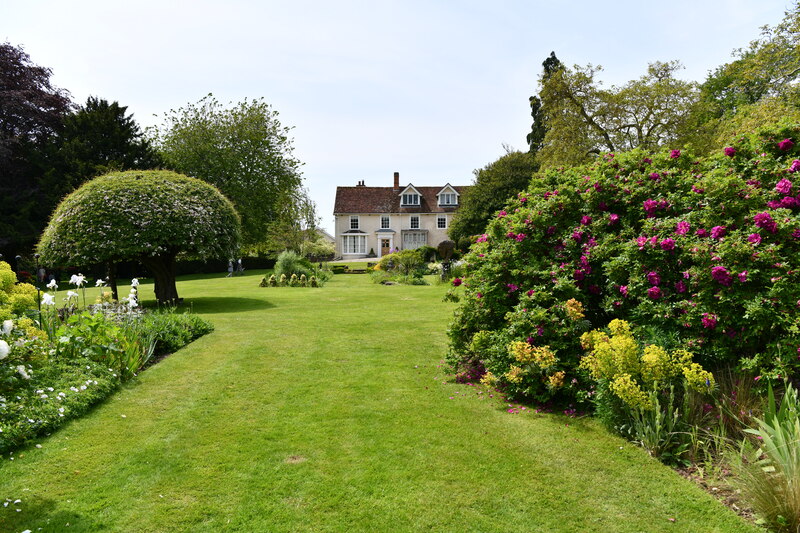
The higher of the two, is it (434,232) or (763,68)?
(763,68)

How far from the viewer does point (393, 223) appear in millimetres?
53438

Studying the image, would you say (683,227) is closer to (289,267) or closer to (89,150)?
(289,267)

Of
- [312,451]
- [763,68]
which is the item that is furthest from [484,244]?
[763,68]

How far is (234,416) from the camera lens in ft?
18.2

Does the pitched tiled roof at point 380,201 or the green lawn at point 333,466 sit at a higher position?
the pitched tiled roof at point 380,201

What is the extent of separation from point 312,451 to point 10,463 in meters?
2.85

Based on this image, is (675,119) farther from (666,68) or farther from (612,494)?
(612,494)

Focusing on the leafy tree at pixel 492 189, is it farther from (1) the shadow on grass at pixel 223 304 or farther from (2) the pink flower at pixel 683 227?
(2) the pink flower at pixel 683 227

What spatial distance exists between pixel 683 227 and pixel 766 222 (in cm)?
73

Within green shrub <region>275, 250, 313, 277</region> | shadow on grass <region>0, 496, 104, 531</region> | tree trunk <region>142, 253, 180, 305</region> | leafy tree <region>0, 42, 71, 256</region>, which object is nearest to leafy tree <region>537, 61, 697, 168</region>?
green shrub <region>275, 250, 313, 277</region>

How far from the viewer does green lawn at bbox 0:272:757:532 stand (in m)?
3.47

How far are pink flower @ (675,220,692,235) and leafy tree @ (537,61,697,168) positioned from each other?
23.1 meters

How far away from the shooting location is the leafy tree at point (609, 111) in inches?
1034

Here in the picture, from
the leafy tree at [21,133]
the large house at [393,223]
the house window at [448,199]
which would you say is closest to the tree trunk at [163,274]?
the leafy tree at [21,133]
